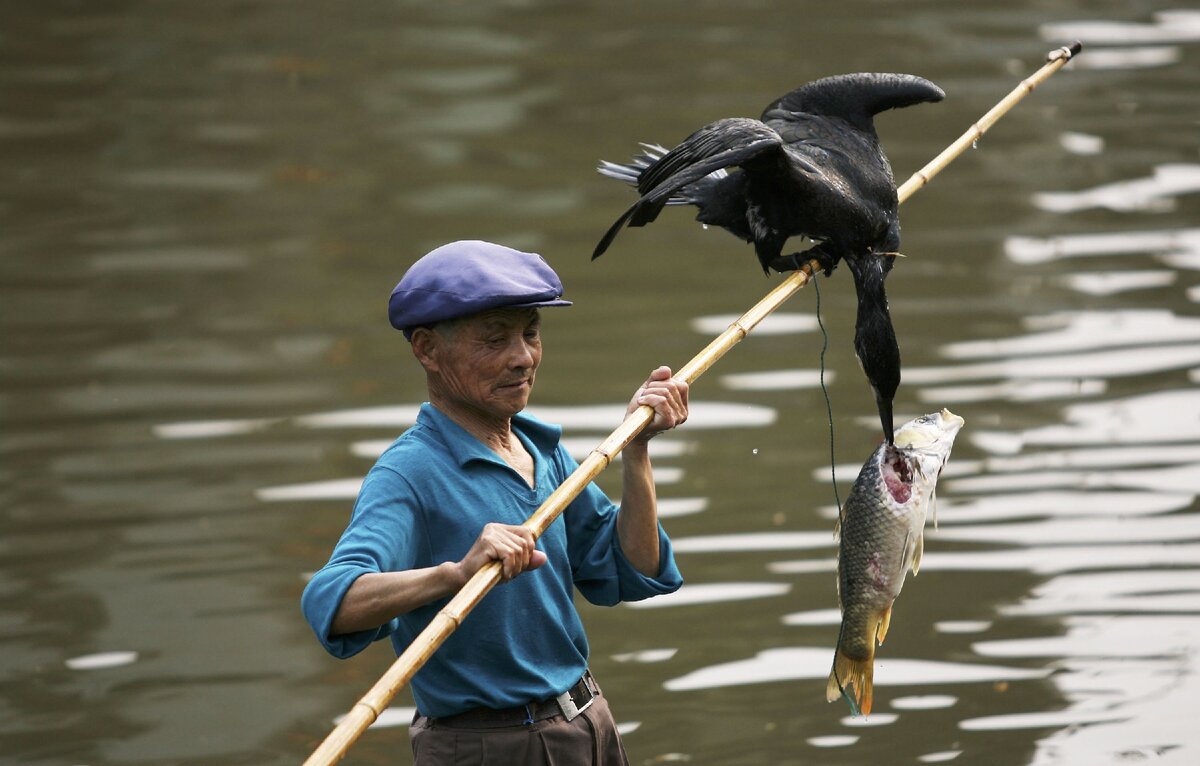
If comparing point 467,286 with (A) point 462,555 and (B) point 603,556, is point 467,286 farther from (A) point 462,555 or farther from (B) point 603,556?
(B) point 603,556

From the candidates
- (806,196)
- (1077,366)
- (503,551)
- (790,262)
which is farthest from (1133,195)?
(503,551)

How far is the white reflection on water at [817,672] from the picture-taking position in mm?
4707

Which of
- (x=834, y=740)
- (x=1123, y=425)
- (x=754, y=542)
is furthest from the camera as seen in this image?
(x=1123, y=425)

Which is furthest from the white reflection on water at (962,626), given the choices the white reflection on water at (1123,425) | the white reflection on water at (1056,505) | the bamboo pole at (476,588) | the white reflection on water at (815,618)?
the bamboo pole at (476,588)

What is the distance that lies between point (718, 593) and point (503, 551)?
9.63 ft

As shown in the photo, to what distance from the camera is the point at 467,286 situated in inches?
101

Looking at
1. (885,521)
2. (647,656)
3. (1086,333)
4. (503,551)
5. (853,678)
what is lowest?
(647,656)

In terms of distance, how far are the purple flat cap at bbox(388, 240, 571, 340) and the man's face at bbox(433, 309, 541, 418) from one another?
0.04 m

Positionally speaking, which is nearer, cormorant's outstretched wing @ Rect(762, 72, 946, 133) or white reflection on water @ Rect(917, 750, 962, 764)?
cormorant's outstretched wing @ Rect(762, 72, 946, 133)

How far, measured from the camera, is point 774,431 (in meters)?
6.29

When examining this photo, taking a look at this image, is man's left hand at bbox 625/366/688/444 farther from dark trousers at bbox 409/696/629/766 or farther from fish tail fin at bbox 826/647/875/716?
fish tail fin at bbox 826/647/875/716

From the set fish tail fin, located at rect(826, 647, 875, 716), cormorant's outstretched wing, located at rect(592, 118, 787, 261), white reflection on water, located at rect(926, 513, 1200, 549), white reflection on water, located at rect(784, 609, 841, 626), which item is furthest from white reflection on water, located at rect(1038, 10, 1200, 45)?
fish tail fin, located at rect(826, 647, 875, 716)

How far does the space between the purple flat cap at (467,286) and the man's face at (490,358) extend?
0.04 metres

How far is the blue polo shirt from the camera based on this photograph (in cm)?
254
